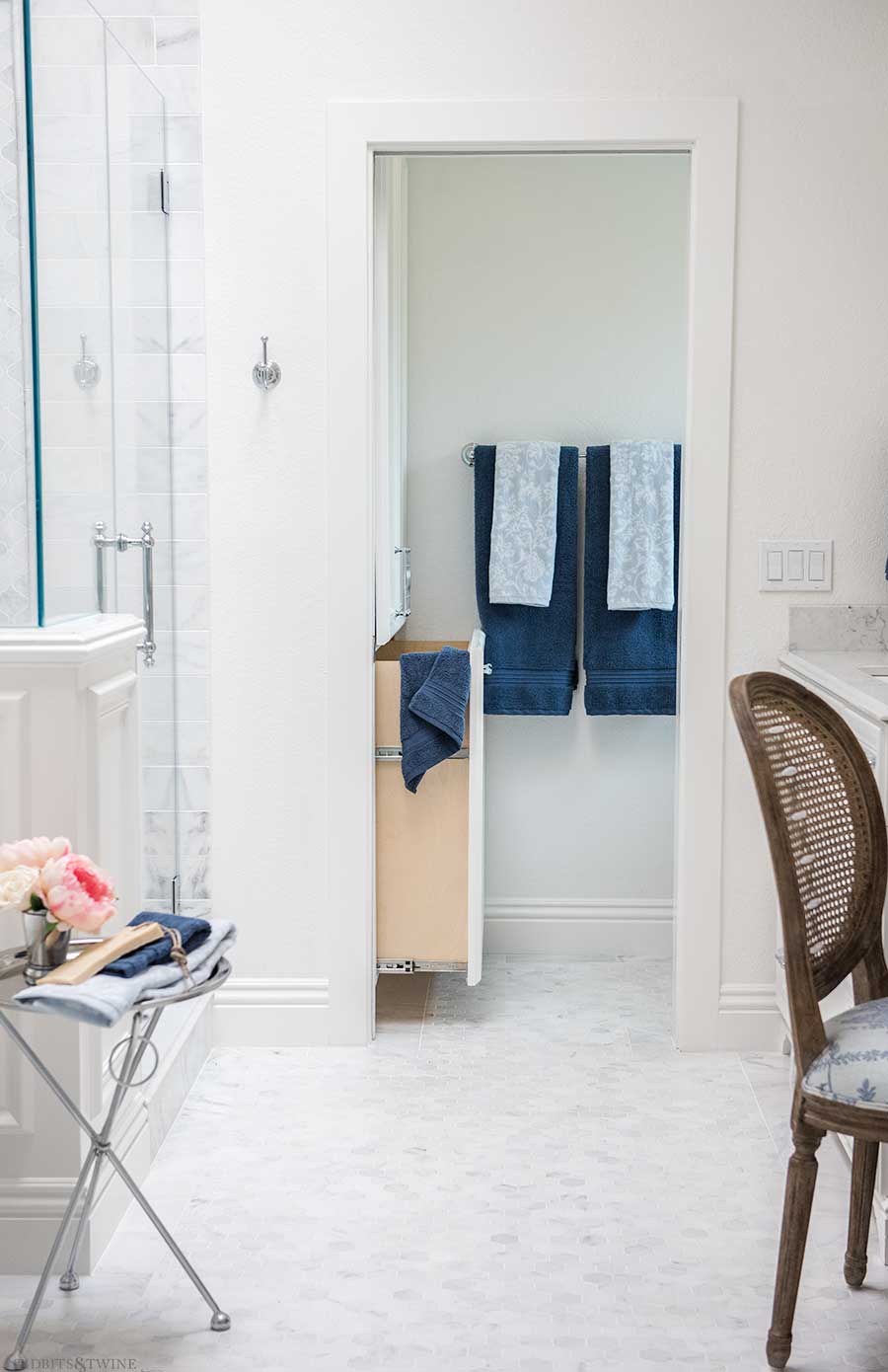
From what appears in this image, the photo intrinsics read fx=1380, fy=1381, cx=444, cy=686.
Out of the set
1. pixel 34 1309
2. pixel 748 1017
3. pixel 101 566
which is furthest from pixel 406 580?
pixel 34 1309

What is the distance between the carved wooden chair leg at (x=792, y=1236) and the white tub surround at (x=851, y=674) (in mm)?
360

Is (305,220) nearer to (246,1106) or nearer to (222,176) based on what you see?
(222,176)

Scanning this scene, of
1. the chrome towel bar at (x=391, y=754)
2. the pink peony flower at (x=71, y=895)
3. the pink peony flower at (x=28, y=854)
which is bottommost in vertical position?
the chrome towel bar at (x=391, y=754)

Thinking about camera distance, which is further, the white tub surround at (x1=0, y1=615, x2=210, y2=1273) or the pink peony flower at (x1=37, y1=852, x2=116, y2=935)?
the white tub surround at (x1=0, y1=615, x2=210, y2=1273)

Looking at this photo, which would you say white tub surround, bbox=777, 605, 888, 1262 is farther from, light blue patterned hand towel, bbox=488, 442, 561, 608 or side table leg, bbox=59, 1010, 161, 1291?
side table leg, bbox=59, 1010, 161, 1291

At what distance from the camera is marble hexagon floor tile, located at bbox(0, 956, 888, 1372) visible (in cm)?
196

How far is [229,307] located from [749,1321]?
2233 mm

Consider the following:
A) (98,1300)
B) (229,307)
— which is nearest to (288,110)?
(229,307)

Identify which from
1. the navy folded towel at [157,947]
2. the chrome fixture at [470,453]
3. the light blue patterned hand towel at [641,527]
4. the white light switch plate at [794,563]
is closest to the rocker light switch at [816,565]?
the white light switch plate at [794,563]

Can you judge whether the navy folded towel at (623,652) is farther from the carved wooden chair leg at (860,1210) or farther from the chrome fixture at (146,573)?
the carved wooden chair leg at (860,1210)

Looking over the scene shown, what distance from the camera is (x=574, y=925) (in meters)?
3.96

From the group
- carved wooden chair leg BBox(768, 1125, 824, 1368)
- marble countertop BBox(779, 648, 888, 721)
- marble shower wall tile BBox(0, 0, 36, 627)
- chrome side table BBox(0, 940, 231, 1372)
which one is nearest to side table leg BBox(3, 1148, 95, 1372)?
chrome side table BBox(0, 940, 231, 1372)

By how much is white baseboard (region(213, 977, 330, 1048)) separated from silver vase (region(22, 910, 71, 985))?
4.68 ft

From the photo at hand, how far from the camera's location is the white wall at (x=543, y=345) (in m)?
3.82
